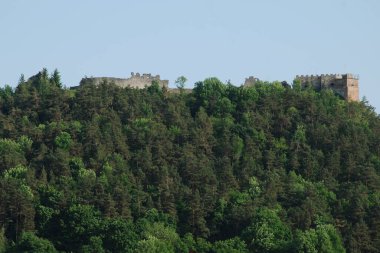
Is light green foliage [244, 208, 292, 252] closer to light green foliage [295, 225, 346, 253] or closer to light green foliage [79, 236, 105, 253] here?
light green foliage [295, 225, 346, 253]

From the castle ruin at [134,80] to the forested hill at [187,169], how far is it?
65.5 inches

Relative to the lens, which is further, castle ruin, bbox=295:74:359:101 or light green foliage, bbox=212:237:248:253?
castle ruin, bbox=295:74:359:101

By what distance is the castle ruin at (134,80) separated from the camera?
128m

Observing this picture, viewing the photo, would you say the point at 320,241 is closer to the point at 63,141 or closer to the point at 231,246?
the point at 231,246

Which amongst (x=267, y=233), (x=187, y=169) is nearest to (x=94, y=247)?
(x=267, y=233)

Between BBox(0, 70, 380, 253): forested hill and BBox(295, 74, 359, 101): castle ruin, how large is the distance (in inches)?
72.3

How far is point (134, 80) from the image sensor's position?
129500mm

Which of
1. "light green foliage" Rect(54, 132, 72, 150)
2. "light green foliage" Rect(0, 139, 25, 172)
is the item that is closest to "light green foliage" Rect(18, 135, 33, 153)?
"light green foliage" Rect(0, 139, 25, 172)

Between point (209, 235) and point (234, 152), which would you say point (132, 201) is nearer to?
point (209, 235)

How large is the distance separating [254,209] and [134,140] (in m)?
14.4

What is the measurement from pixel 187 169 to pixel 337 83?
69.9 ft

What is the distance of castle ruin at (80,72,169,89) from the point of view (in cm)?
12782

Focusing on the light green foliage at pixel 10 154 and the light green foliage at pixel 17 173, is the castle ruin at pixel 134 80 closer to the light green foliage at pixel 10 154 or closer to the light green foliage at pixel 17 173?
the light green foliage at pixel 10 154

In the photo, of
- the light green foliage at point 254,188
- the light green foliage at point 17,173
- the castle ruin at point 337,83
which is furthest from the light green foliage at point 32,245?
the castle ruin at point 337,83
